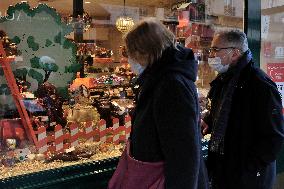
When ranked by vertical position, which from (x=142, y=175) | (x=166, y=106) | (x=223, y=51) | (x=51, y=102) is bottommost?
(x=142, y=175)

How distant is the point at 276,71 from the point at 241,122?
2447mm

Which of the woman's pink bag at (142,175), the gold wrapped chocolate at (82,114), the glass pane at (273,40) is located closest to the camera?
the woman's pink bag at (142,175)

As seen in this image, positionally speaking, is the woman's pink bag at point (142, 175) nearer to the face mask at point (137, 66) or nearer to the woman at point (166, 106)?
the woman at point (166, 106)

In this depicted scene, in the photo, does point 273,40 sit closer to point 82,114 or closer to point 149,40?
point 82,114

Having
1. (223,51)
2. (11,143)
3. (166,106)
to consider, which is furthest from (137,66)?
(11,143)

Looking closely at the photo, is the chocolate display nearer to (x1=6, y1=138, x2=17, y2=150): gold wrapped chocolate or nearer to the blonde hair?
(x1=6, y1=138, x2=17, y2=150): gold wrapped chocolate

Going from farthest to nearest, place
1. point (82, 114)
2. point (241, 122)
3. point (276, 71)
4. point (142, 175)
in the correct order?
point (276, 71), point (82, 114), point (241, 122), point (142, 175)

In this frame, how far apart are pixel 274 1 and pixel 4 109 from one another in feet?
11.4

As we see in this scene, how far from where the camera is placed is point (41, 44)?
321cm

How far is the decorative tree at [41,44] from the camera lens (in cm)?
310

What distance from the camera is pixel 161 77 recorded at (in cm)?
212

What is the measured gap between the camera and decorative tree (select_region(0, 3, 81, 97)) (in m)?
3.10

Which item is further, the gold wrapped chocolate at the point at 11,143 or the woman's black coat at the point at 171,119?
the gold wrapped chocolate at the point at 11,143

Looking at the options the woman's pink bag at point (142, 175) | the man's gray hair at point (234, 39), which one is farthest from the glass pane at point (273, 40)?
the woman's pink bag at point (142, 175)
